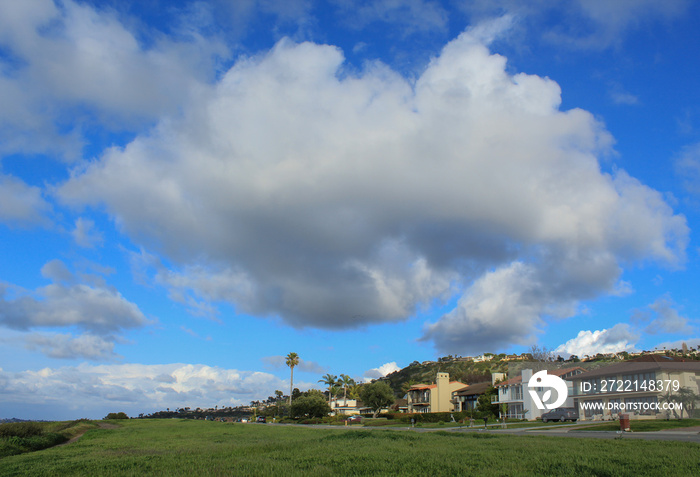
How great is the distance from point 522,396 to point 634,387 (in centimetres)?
2183

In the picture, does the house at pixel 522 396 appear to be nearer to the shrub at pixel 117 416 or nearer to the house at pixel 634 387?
the house at pixel 634 387

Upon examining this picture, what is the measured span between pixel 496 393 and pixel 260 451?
7056cm

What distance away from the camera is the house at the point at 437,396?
321 feet

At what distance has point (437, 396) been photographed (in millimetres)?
98188

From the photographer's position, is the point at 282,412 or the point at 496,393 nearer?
the point at 496,393

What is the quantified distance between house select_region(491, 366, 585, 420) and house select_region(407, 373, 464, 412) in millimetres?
18841

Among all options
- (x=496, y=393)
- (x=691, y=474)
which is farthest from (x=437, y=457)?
(x=496, y=393)

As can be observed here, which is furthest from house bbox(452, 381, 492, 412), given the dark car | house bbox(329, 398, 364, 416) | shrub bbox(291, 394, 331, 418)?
house bbox(329, 398, 364, 416)

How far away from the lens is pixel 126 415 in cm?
13462

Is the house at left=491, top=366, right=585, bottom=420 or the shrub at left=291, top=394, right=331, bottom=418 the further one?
the shrub at left=291, top=394, right=331, bottom=418

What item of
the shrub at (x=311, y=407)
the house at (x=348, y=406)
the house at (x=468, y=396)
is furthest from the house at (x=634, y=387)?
the house at (x=348, y=406)

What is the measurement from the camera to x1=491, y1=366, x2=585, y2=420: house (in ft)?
236

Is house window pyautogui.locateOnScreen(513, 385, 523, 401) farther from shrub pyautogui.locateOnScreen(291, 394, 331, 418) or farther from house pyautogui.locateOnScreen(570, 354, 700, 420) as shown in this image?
shrub pyautogui.locateOnScreen(291, 394, 331, 418)

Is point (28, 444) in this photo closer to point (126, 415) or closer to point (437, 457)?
point (437, 457)
